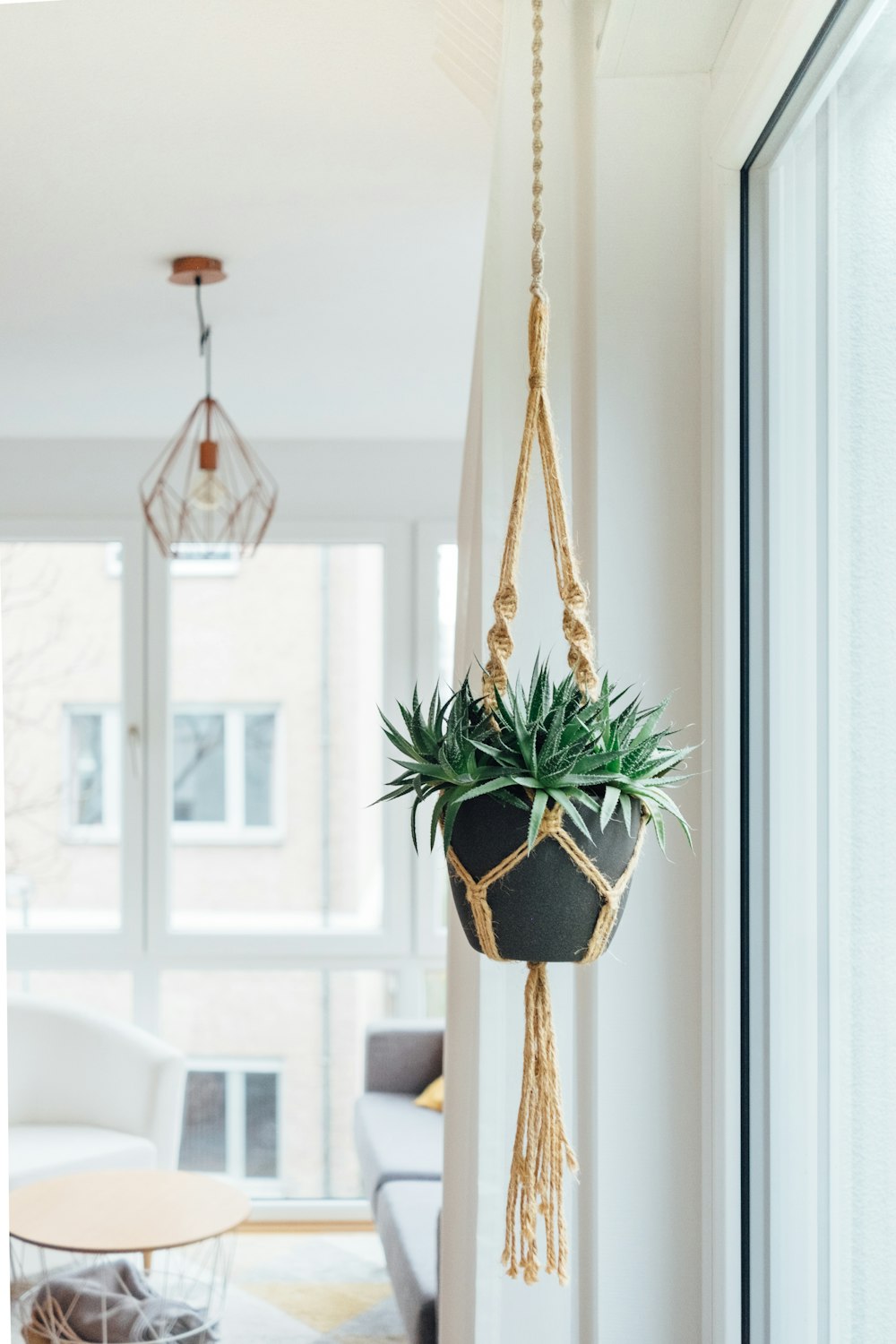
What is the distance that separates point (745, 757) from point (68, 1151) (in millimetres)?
3202

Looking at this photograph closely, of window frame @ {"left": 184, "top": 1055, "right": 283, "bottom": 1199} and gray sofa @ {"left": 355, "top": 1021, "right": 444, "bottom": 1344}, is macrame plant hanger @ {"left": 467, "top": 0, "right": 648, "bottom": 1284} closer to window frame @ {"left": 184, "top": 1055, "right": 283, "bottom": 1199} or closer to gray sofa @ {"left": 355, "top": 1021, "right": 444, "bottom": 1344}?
gray sofa @ {"left": 355, "top": 1021, "right": 444, "bottom": 1344}

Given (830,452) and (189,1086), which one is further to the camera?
Answer: (189,1086)

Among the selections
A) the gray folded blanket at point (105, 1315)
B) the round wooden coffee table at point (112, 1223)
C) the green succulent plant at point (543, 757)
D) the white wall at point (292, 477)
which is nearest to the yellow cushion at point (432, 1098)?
the round wooden coffee table at point (112, 1223)

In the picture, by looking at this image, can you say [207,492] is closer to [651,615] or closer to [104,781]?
[651,615]

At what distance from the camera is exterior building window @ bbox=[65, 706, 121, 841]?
4.84 meters

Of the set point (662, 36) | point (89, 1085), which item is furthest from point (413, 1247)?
point (662, 36)

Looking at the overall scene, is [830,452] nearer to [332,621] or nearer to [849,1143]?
[849,1143]

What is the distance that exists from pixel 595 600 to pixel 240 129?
1.18 meters

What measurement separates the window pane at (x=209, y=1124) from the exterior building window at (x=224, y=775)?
90cm

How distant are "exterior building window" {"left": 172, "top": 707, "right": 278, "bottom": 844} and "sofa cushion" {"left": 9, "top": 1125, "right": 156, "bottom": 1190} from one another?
3.87 ft

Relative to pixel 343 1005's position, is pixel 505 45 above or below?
above

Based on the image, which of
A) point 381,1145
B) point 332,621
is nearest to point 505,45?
point 381,1145

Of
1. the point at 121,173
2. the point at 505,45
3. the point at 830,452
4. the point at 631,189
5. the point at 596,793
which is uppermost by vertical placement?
the point at 121,173

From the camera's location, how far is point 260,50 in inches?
72.4
